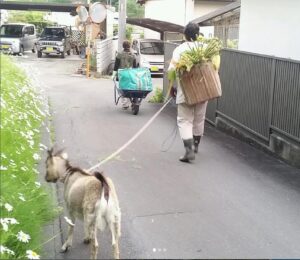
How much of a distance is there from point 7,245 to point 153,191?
2.80m

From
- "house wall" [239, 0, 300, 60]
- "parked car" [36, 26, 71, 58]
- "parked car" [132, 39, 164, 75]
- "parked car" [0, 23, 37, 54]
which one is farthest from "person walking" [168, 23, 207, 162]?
"parked car" [36, 26, 71, 58]

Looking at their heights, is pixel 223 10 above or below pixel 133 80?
above

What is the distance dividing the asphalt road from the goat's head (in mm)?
690

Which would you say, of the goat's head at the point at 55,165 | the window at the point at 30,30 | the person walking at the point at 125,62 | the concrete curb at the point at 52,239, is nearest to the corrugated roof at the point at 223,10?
the person walking at the point at 125,62

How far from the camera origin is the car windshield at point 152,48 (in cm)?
2561

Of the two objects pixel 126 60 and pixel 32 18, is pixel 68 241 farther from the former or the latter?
pixel 32 18

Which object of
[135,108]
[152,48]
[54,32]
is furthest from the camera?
[54,32]

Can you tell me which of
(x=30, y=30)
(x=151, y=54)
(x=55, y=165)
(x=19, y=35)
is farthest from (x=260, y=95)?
(x=30, y=30)

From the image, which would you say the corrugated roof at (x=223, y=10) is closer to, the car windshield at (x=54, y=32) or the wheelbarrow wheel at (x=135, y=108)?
→ the wheelbarrow wheel at (x=135, y=108)

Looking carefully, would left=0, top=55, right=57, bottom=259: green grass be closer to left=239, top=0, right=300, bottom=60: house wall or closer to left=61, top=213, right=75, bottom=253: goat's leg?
left=61, top=213, right=75, bottom=253: goat's leg

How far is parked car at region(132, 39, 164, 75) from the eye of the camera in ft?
79.0

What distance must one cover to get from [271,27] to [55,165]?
28.3 ft

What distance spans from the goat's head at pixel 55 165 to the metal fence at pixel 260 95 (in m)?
4.46

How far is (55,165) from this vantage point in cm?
486
